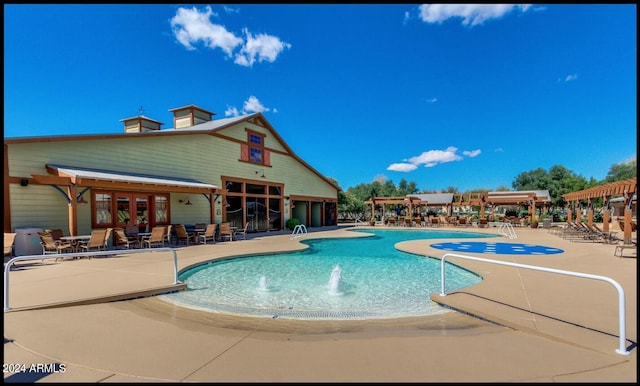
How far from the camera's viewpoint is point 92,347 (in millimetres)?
3109

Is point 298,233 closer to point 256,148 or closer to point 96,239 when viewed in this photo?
point 256,148

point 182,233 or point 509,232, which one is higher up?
point 182,233

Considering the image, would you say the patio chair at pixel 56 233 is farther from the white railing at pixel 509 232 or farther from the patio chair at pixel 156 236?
the white railing at pixel 509 232

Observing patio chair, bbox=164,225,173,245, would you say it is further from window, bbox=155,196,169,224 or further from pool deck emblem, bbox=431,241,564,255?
pool deck emblem, bbox=431,241,564,255

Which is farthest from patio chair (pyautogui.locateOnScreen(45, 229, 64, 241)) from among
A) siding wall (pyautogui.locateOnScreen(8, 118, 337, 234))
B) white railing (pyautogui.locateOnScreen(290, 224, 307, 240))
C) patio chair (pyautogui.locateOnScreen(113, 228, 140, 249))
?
white railing (pyautogui.locateOnScreen(290, 224, 307, 240))

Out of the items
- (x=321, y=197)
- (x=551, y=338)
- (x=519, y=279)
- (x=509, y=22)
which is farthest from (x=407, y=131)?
(x=551, y=338)

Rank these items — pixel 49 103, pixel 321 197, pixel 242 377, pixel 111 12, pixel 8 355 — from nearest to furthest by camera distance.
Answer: pixel 242 377 < pixel 8 355 < pixel 111 12 < pixel 49 103 < pixel 321 197

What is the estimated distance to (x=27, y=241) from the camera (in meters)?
9.33

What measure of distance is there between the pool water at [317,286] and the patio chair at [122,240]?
419 cm

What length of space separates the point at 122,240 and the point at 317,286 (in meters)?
8.01

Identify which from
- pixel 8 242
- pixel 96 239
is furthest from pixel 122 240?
pixel 8 242

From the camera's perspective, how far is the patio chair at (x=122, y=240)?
10.8 metres

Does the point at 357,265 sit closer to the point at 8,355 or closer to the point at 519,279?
the point at 519,279

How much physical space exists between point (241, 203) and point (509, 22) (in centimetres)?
1562
